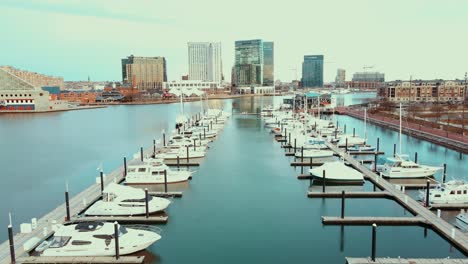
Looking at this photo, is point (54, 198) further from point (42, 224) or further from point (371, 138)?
point (371, 138)

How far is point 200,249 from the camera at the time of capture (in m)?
17.6

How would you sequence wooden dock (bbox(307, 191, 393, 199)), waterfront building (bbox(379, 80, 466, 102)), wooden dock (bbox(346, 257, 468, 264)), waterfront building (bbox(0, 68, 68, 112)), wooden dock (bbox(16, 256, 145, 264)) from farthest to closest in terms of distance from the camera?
1. waterfront building (bbox(379, 80, 466, 102))
2. waterfront building (bbox(0, 68, 68, 112))
3. wooden dock (bbox(307, 191, 393, 199))
4. wooden dock (bbox(16, 256, 145, 264))
5. wooden dock (bbox(346, 257, 468, 264))

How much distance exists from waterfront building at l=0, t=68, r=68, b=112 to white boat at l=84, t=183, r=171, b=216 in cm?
9749

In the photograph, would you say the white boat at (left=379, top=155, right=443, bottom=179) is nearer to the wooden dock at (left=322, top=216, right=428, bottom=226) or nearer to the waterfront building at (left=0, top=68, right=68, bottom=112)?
the wooden dock at (left=322, top=216, right=428, bottom=226)

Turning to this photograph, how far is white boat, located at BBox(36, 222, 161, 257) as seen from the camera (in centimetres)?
1527

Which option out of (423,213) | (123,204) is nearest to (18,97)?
(123,204)

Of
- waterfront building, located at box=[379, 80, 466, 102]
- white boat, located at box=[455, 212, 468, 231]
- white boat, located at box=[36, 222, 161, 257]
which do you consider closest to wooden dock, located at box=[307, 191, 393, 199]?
white boat, located at box=[455, 212, 468, 231]

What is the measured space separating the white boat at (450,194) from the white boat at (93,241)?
15293 mm

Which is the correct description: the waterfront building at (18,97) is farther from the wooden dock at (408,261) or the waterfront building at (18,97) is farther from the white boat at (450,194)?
the wooden dock at (408,261)

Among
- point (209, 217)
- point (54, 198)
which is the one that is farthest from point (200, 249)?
point (54, 198)

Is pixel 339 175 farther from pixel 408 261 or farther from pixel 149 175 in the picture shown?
pixel 149 175

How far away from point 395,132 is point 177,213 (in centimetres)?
4309

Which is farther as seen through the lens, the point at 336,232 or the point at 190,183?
the point at 190,183

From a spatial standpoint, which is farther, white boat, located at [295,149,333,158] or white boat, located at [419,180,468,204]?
white boat, located at [295,149,333,158]
